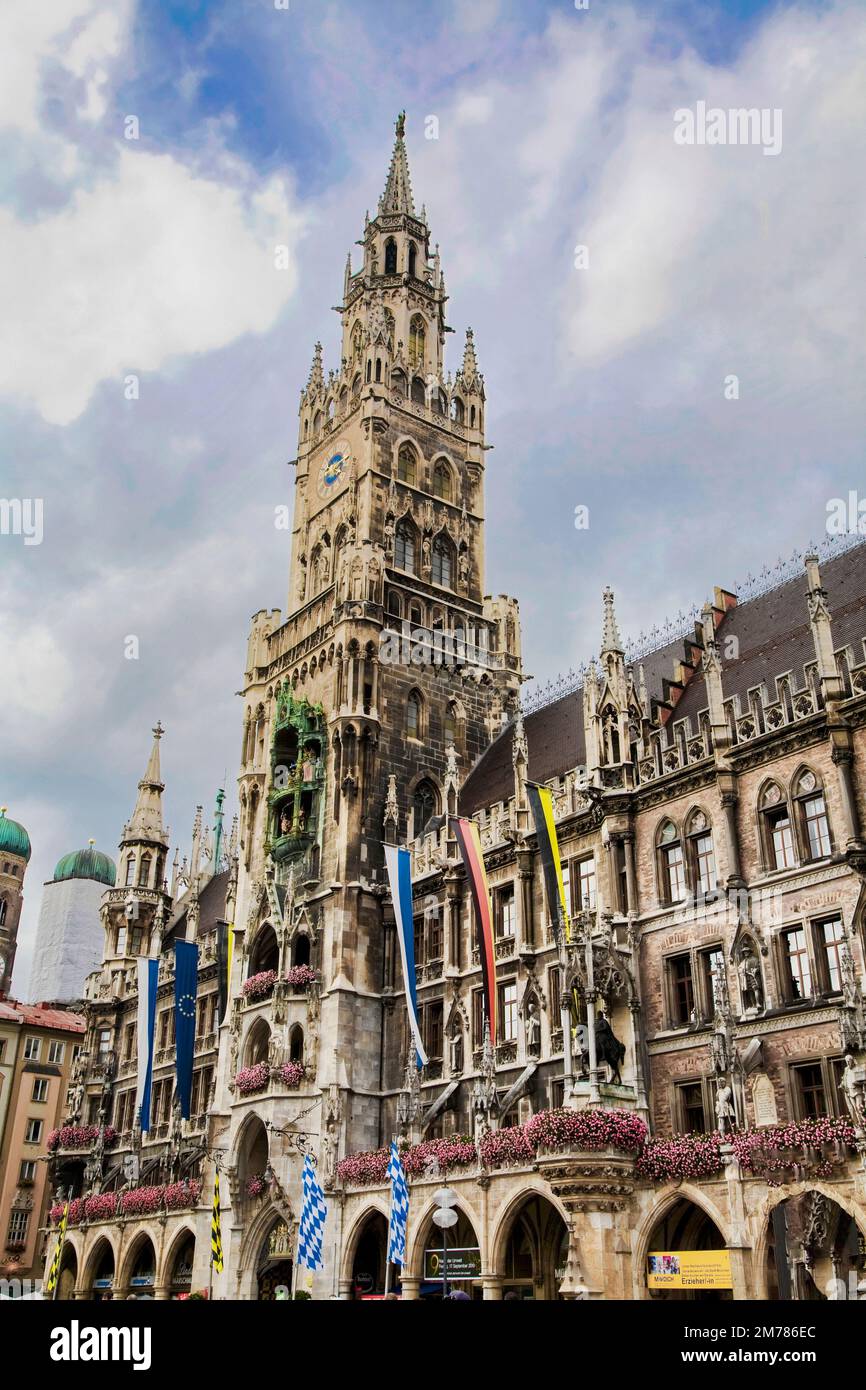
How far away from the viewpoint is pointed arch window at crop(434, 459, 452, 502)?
51.8m

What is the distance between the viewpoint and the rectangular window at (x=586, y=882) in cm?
3388

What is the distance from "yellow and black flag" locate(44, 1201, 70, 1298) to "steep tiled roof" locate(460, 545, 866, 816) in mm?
25185

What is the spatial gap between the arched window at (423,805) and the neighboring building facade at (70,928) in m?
58.2

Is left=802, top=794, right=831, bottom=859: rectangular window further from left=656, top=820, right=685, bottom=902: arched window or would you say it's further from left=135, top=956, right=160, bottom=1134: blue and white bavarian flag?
left=135, top=956, right=160, bottom=1134: blue and white bavarian flag

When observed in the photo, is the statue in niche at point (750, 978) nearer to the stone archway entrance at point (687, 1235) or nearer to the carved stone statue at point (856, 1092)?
the carved stone statue at point (856, 1092)

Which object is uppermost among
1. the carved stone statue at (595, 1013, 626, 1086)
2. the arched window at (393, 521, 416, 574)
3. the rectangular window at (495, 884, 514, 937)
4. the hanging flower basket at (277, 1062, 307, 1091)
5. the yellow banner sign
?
the arched window at (393, 521, 416, 574)

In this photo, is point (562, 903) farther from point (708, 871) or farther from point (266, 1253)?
point (266, 1253)

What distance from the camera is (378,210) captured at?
192 feet

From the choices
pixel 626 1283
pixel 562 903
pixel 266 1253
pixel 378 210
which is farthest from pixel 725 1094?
pixel 378 210

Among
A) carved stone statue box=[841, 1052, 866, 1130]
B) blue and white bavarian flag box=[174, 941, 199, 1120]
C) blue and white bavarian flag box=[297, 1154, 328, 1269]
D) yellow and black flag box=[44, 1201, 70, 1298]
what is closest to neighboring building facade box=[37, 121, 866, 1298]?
carved stone statue box=[841, 1052, 866, 1130]

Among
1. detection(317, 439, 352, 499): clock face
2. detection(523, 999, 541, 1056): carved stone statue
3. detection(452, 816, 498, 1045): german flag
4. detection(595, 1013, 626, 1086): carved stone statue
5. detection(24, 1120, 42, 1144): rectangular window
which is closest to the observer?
detection(595, 1013, 626, 1086): carved stone statue

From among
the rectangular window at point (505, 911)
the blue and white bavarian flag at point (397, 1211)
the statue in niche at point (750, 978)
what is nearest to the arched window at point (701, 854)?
the statue in niche at point (750, 978)

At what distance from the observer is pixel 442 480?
5222 centimetres

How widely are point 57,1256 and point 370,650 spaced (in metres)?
28.9
